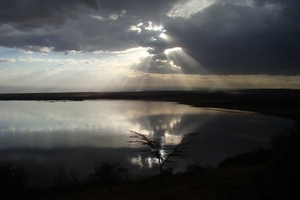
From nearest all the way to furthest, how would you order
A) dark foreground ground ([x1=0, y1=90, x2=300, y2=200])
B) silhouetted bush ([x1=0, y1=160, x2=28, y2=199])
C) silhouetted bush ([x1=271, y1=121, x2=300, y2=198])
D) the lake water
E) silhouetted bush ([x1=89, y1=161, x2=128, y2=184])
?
silhouetted bush ([x1=271, y1=121, x2=300, y2=198]) → dark foreground ground ([x1=0, y1=90, x2=300, y2=200]) → silhouetted bush ([x1=0, y1=160, x2=28, y2=199]) → silhouetted bush ([x1=89, y1=161, x2=128, y2=184]) → the lake water

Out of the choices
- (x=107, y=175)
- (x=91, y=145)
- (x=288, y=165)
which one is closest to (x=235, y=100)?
(x=91, y=145)

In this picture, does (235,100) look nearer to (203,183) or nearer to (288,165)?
(203,183)

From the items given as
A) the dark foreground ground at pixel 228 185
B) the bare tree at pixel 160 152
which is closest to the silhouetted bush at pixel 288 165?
the dark foreground ground at pixel 228 185

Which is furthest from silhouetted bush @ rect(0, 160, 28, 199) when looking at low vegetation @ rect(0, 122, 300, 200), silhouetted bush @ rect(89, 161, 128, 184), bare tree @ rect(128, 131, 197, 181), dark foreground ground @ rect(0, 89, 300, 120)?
dark foreground ground @ rect(0, 89, 300, 120)

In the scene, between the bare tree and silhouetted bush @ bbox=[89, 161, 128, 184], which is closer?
the bare tree

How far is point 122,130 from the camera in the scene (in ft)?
78.8

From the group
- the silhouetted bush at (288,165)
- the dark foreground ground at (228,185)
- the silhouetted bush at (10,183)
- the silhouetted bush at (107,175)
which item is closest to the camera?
the silhouetted bush at (288,165)

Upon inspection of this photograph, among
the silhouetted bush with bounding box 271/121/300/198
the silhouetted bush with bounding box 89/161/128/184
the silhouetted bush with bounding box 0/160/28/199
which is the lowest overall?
the silhouetted bush with bounding box 89/161/128/184

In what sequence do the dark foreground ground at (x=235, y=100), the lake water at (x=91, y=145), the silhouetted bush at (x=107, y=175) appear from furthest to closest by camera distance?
the dark foreground ground at (x=235, y=100) < the lake water at (x=91, y=145) < the silhouetted bush at (x=107, y=175)

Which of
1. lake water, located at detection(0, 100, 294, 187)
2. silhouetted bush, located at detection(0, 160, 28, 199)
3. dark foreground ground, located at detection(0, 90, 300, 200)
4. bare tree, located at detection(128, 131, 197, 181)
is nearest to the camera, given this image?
dark foreground ground, located at detection(0, 90, 300, 200)

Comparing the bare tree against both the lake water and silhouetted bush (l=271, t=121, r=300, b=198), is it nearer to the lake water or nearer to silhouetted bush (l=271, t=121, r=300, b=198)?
the lake water

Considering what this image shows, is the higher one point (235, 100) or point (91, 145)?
point (235, 100)

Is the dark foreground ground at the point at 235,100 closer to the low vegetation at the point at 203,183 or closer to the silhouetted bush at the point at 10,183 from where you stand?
the low vegetation at the point at 203,183

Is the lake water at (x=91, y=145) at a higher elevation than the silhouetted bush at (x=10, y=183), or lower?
lower
